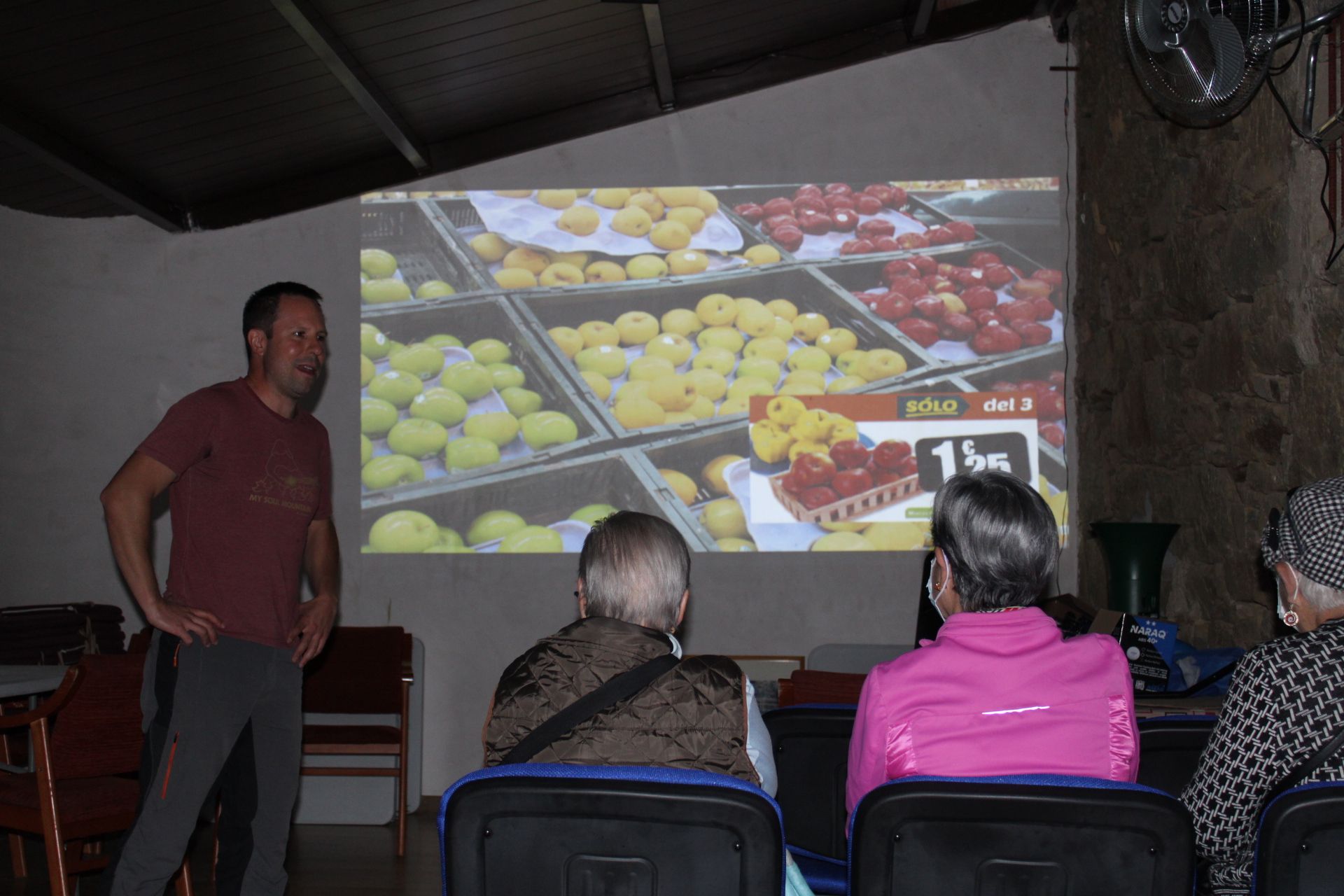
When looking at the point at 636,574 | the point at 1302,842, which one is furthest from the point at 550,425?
the point at 1302,842

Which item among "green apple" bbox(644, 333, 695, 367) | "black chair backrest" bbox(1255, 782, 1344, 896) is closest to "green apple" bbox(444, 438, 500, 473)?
"green apple" bbox(644, 333, 695, 367)

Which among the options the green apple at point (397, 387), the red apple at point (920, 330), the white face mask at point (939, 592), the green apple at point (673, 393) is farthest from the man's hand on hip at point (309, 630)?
the red apple at point (920, 330)

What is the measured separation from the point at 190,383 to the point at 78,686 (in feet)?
8.28

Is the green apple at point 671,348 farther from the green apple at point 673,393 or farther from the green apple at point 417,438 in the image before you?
the green apple at point 417,438

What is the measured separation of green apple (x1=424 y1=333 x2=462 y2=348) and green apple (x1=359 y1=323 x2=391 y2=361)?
0.58 ft

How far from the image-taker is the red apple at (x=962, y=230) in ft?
16.1

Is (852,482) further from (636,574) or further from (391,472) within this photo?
(636,574)

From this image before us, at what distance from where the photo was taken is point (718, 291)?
4.91 m

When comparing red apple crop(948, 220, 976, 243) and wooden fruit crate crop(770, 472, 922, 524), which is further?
red apple crop(948, 220, 976, 243)

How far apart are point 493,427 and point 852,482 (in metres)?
1.55

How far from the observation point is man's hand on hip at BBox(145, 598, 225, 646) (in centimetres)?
233

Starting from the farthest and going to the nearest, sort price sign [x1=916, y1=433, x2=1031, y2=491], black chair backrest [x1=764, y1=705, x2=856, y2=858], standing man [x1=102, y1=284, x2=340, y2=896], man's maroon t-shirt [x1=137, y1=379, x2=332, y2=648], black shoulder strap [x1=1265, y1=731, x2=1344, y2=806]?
1. price sign [x1=916, y1=433, x2=1031, y2=491]
2. man's maroon t-shirt [x1=137, y1=379, x2=332, y2=648]
3. standing man [x1=102, y1=284, x2=340, y2=896]
4. black chair backrest [x1=764, y1=705, x2=856, y2=858]
5. black shoulder strap [x1=1265, y1=731, x2=1344, y2=806]

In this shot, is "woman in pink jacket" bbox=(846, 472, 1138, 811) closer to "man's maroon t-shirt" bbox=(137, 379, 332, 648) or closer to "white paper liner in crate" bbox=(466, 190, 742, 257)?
"man's maroon t-shirt" bbox=(137, 379, 332, 648)

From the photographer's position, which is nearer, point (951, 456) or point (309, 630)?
point (309, 630)
